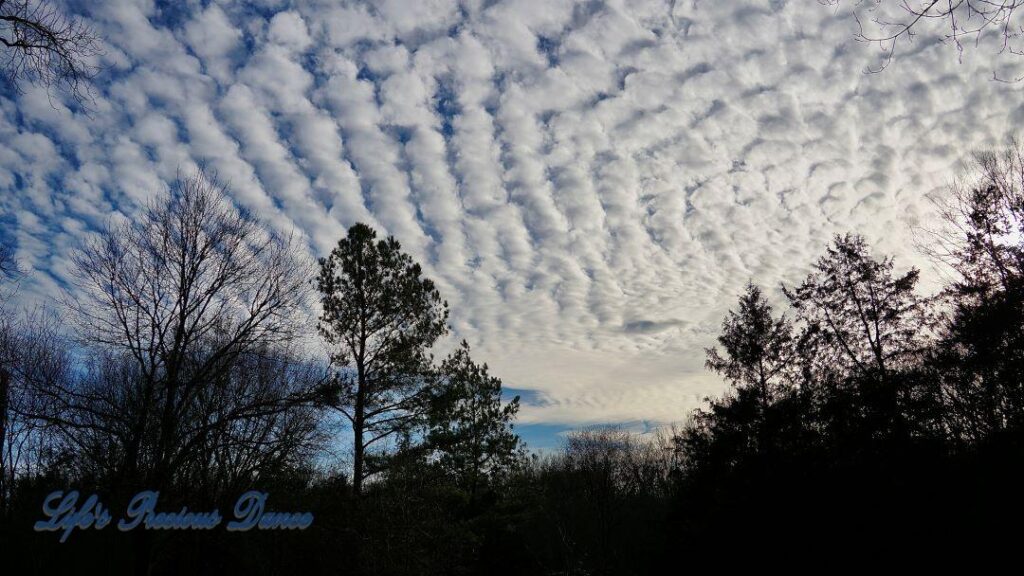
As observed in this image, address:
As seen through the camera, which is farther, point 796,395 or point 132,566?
point 796,395

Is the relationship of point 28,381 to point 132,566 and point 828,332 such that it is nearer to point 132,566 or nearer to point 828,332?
point 132,566

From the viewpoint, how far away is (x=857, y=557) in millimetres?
15406

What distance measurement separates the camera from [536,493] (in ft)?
96.7

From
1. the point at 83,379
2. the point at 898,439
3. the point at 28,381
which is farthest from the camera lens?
the point at 898,439

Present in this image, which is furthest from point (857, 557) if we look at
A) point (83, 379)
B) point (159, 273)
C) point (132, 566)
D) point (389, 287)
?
point (83, 379)

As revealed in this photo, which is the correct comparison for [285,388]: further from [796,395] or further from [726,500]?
[796,395]

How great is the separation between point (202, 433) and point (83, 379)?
6.01 m

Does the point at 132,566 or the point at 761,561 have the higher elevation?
the point at 132,566

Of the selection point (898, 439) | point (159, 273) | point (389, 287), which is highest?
point (389, 287)

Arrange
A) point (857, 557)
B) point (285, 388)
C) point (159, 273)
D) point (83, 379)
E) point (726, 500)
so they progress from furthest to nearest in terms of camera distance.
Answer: point (726, 500) < point (285, 388) < point (857, 557) < point (83, 379) < point (159, 273)

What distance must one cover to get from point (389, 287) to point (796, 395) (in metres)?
16.8

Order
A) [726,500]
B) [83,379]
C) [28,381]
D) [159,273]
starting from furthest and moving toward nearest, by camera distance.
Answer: [726,500] → [83,379] → [159,273] → [28,381]

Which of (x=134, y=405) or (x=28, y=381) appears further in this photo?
(x=134, y=405)

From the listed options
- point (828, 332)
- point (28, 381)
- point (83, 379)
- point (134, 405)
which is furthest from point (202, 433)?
point (828, 332)
